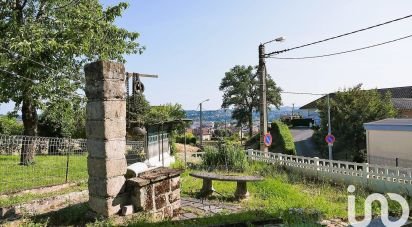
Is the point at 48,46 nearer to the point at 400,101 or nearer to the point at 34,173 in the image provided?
the point at 34,173

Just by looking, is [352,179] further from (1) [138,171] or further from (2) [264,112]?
(1) [138,171]

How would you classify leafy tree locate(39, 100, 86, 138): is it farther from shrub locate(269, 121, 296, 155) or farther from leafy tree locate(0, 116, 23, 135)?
shrub locate(269, 121, 296, 155)

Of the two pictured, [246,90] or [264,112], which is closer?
[264,112]

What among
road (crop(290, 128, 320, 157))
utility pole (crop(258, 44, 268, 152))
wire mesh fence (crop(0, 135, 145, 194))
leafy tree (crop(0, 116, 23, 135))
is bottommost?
road (crop(290, 128, 320, 157))

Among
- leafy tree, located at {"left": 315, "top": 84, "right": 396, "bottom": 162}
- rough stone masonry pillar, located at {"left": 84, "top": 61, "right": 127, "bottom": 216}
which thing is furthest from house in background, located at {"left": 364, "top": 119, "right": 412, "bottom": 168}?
rough stone masonry pillar, located at {"left": 84, "top": 61, "right": 127, "bottom": 216}

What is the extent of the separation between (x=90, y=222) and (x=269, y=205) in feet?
14.1

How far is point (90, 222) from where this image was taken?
6371mm

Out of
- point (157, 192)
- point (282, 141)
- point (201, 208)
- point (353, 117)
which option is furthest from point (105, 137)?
point (353, 117)

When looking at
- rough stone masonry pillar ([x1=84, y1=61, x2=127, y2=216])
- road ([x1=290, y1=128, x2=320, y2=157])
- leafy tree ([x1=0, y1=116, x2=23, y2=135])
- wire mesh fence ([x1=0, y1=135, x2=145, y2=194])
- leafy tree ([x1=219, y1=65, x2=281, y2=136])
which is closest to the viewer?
rough stone masonry pillar ([x1=84, y1=61, x2=127, y2=216])

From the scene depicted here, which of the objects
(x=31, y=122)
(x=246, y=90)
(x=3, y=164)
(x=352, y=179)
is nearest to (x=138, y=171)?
(x=3, y=164)

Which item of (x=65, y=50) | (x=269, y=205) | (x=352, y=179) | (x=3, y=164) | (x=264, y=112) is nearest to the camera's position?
(x=269, y=205)

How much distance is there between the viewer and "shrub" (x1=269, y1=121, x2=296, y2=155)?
25.5 meters

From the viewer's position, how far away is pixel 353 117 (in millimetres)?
25891

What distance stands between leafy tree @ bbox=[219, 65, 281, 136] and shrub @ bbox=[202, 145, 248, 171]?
124 ft
